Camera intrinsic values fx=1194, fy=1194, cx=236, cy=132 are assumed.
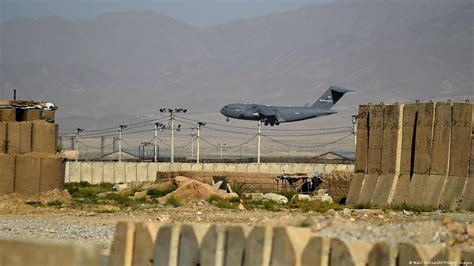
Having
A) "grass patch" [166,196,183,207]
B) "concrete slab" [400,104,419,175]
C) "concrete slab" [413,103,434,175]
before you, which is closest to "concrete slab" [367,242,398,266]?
"concrete slab" [413,103,434,175]

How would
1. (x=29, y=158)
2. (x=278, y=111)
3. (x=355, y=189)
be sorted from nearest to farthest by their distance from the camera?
1. (x=355, y=189)
2. (x=29, y=158)
3. (x=278, y=111)

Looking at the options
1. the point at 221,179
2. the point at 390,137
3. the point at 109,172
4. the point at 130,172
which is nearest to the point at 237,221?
the point at 390,137

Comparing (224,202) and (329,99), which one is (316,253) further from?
(329,99)

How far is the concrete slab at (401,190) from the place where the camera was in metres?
28.5

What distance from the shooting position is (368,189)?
2984 cm

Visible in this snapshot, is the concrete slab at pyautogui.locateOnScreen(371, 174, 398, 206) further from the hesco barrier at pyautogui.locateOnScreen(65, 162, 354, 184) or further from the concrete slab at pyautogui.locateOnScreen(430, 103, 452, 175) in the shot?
the hesco barrier at pyautogui.locateOnScreen(65, 162, 354, 184)

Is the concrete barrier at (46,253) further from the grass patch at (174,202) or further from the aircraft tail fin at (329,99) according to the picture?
the aircraft tail fin at (329,99)

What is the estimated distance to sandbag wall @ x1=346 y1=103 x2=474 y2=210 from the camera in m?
27.4

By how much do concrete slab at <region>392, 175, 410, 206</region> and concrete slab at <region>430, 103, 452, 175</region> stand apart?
0.87 metres

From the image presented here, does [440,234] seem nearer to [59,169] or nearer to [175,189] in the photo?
[59,169]

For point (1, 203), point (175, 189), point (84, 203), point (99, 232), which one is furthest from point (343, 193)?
point (99, 232)

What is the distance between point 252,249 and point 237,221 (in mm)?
13968

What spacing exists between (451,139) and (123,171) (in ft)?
115

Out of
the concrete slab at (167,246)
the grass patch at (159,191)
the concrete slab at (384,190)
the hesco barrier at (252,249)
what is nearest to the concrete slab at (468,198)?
the concrete slab at (384,190)
